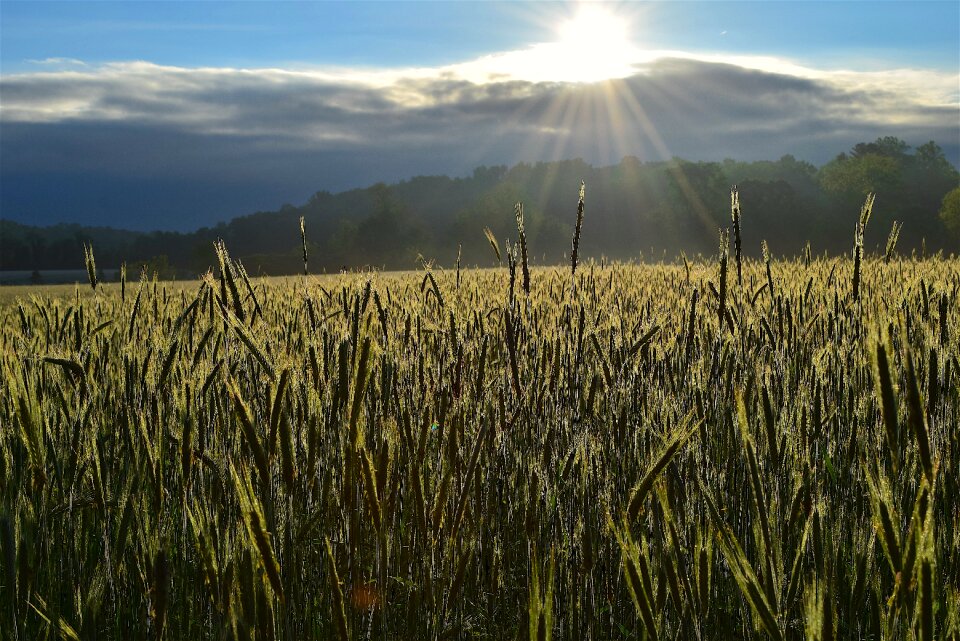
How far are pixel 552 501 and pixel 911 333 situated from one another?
216cm

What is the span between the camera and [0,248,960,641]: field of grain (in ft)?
3.43

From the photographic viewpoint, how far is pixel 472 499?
1965 mm

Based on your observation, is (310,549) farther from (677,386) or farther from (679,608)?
(677,386)

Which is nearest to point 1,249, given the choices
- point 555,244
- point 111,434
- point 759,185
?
point 555,244

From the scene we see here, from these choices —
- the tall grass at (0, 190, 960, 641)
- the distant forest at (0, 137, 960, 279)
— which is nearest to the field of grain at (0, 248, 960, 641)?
the tall grass at (0, 190, 960, 641)

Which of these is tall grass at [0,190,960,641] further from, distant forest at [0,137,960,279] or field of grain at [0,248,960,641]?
distant forest at [0,137,960,279]

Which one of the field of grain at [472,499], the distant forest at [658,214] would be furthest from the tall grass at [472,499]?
the distant forest at [658,214]

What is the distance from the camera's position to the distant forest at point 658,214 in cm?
5369

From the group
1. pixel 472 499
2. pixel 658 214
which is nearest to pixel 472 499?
pixel 472 499

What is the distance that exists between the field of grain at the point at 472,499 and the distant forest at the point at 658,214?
116 feet

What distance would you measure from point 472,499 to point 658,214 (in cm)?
6406

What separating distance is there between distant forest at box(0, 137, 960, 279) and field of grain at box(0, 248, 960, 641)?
35387mm

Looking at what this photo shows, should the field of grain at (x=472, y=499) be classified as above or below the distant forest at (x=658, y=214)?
below

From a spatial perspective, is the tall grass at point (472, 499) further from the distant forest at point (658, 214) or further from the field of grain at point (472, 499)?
the distant forest at point (658, 214)
